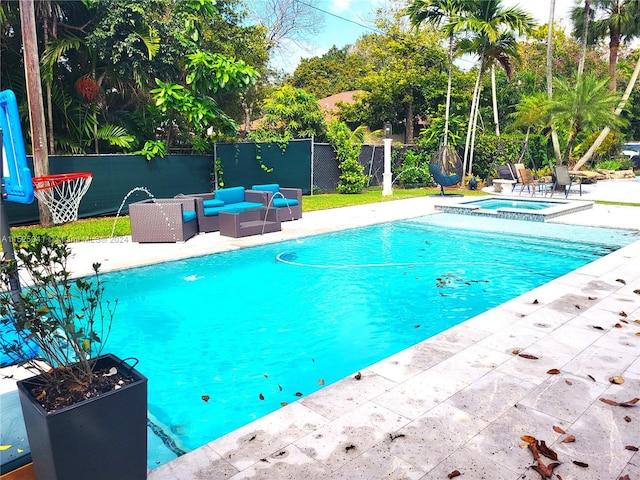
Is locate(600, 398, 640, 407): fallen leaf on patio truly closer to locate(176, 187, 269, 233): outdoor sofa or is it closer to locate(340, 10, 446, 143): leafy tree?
locate(176, 187, 269, 233): outdoor sofa

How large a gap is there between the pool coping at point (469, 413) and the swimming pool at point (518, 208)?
266 inches

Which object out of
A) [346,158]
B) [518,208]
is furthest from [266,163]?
[518,208]

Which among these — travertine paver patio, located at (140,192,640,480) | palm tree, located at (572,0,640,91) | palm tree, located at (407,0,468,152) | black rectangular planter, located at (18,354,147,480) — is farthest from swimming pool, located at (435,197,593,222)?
palm tree, located at (572,0,640,91)

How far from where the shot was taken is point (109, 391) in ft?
6.15

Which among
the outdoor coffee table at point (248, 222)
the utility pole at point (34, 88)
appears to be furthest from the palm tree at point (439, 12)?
the utility pole at point (34, 88)

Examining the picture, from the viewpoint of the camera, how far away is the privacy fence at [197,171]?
10.6 meters

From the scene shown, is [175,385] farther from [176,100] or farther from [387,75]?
[387,75]

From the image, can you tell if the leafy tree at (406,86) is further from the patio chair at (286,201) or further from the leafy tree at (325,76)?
the patio chair at (286,201)

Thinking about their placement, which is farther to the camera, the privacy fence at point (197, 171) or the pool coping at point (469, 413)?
the privacy fence at point (197, 171)

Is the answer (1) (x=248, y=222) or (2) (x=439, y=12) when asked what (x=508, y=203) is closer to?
(2) (x=439, y=12)

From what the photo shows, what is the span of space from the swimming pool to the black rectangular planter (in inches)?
421

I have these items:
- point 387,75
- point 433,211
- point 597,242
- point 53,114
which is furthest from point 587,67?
point 53,114

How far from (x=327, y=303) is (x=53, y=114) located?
1000 centimetres

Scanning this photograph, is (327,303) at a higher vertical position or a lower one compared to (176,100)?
lower
